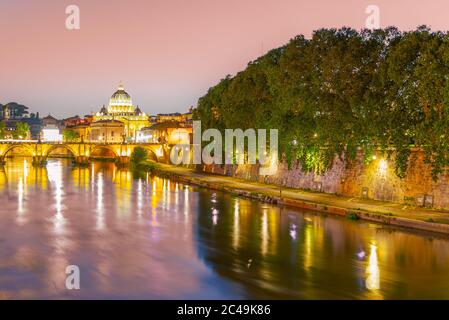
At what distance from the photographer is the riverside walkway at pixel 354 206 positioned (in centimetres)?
2814

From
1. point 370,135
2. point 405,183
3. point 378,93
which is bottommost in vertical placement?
point 405,183

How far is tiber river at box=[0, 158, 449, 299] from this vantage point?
19.2 meters

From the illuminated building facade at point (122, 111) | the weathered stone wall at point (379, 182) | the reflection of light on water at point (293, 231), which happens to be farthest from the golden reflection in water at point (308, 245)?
the illuminated building facade at point (122, 111)

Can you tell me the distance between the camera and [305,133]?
40938mm

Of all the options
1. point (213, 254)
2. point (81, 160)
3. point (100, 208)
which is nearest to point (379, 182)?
point (213, 254)

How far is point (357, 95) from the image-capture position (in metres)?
35.8

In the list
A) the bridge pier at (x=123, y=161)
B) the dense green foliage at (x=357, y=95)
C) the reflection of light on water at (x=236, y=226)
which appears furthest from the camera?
the bridge pier at (x=123, y=161)

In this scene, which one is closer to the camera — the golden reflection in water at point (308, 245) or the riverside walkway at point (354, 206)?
the golden reflection in water at point (308, 245)

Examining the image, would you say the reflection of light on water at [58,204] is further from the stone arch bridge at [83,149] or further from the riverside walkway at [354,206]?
the stone arch bridge at [83,149]

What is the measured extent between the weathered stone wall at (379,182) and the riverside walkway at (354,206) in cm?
69

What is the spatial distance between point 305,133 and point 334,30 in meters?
7.54
